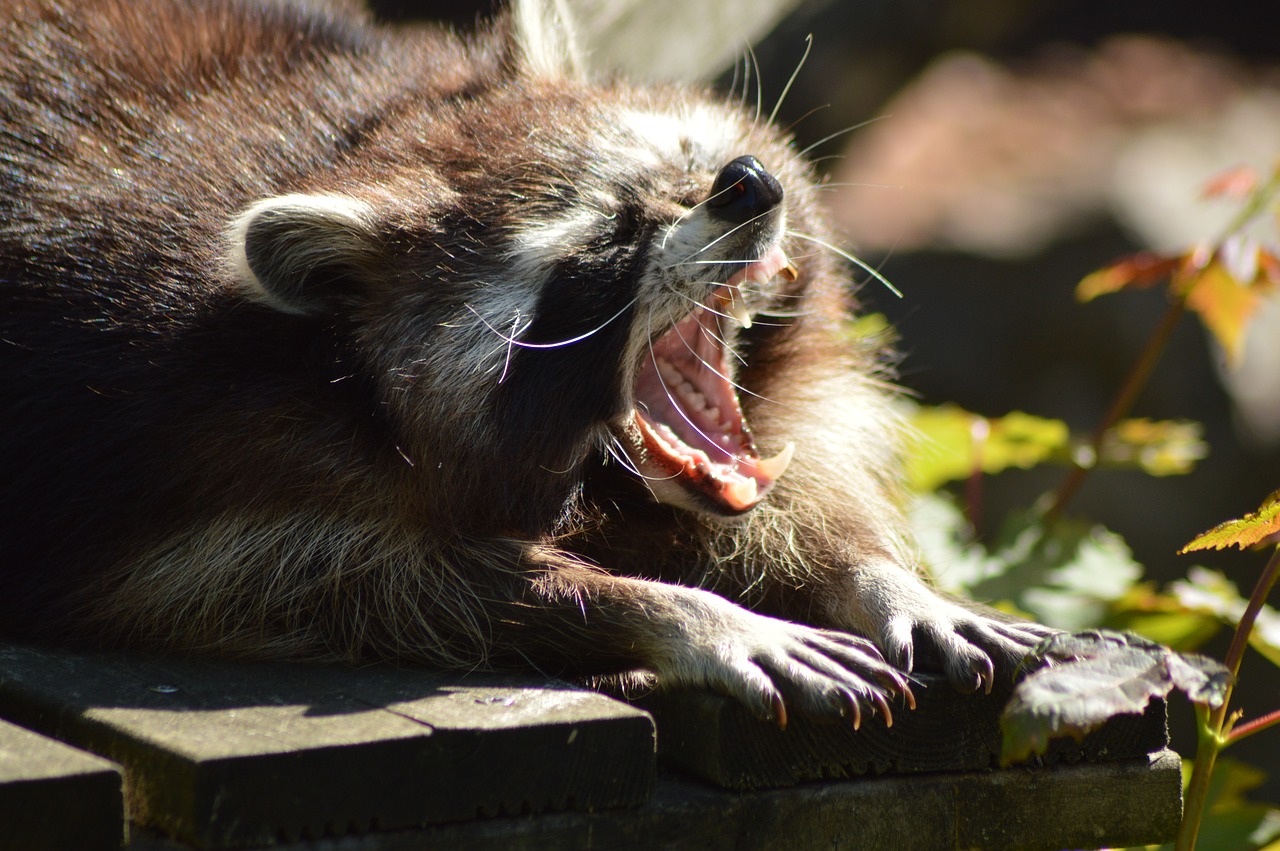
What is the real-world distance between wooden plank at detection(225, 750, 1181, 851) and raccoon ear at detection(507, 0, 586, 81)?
148cm

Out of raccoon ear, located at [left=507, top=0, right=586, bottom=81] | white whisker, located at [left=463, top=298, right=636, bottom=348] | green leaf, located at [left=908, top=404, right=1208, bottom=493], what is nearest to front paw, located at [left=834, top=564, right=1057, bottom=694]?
white whisker, located at [left=463, top=298, right=636, bottom=348]

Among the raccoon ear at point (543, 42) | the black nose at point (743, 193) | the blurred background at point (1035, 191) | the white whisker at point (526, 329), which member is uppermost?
the raccoon ear at point (543, 42)

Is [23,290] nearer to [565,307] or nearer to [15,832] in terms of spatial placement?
[565,307]

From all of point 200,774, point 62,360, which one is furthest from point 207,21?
point 200,774

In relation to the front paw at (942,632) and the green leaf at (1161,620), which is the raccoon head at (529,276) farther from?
the green leaf at (1161,620)

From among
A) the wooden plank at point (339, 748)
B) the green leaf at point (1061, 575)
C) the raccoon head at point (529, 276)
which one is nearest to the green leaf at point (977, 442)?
the green leaf at point (1061, 575)

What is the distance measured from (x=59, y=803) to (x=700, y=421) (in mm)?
1330

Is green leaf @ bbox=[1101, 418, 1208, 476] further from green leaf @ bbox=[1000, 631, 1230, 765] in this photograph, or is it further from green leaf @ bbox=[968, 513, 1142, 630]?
green leaf @ bbox=[1000, 631, 1230, 765]

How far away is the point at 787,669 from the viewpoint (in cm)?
179

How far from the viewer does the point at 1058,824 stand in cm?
191

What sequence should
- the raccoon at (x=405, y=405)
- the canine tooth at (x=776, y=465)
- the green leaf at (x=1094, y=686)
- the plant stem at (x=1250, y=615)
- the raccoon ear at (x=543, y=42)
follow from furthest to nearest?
1. the raccoon ear at (x=543, y=42)
2. the canine tooth at (x=776, y=465)
3. the raccoon at (x=405, y=405)
4. the plant stem at (x=1250, y=615)
5. the green leaf at (x=1094, y=686)

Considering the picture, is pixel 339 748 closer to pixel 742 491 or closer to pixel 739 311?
pixel 742 491

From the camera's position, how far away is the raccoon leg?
176 cm

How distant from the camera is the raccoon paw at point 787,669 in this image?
1.75 m
